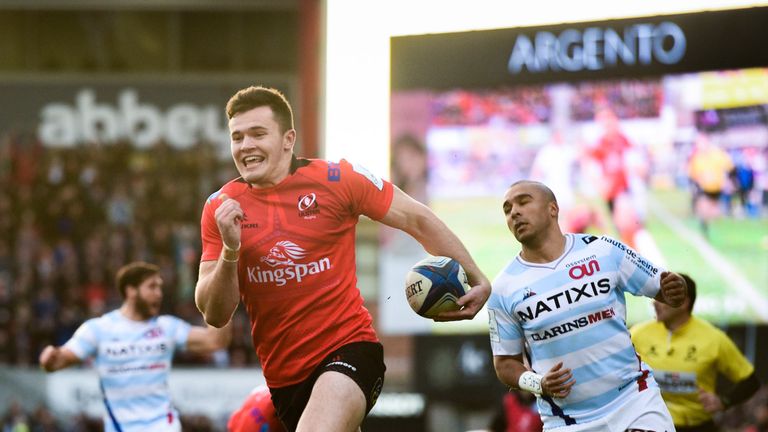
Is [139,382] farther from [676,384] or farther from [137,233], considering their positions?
[137,233]

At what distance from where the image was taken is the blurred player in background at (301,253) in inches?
232

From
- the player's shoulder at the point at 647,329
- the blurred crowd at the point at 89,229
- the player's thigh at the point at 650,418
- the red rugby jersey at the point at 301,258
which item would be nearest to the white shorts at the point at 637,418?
the player's thigh at the point at 650,418

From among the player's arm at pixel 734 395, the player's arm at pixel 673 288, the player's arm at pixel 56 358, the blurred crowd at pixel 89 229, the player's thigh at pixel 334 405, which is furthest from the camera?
the blurred crowd at pixel 89 229

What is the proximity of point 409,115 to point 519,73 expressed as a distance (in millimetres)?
1562

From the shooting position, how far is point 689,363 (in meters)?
8.87

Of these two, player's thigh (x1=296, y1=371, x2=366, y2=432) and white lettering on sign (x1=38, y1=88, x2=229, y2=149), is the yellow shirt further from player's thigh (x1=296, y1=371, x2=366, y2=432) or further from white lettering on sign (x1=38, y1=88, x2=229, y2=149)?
white lettering on sign (x1=38, y1=88, x2=229, y2=149)

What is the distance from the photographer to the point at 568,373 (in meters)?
6.36

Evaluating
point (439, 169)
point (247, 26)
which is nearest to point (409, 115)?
point (439, 169)

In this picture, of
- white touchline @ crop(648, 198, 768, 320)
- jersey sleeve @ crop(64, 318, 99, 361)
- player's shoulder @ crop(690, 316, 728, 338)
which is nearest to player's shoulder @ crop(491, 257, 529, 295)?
player's shoulder @ crop(690, 316, 728, 338)

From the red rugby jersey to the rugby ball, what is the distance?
1.01 feet

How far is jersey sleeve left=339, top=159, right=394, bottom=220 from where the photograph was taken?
607 cm

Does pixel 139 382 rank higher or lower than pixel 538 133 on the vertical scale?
lower

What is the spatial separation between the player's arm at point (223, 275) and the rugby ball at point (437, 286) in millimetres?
904

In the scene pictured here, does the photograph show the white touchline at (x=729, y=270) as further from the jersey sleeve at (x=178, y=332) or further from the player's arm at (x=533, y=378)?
the player's arm at (x=533, y=378)
